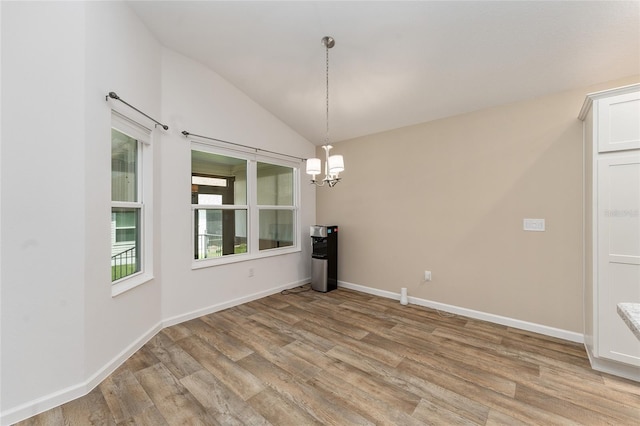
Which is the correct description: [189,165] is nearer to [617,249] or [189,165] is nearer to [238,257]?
[238,257]

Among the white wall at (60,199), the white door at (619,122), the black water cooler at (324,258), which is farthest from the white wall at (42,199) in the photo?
the white door at (619,122)

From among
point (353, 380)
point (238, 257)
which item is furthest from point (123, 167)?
point (353, 380)

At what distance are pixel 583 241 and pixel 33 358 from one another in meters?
4.64

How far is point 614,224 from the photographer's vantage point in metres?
2.08

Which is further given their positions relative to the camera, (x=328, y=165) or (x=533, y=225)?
(x=533, y=225)

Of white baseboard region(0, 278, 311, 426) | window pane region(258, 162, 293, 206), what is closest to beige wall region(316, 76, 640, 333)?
window pane region(258, 162, 293, 206)

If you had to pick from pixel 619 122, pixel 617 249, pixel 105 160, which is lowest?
pixel 617 249

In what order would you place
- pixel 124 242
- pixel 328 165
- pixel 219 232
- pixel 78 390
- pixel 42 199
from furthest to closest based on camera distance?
pixel 219 232 → pixel 124 242 → pixel 328 165 → pixel 78 390 → pixel 42 199

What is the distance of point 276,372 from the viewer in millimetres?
2135

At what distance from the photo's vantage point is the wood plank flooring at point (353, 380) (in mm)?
1675

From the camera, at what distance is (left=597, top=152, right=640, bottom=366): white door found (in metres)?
2.00

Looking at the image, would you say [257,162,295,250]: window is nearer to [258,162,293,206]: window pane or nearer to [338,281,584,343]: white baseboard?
[258,162,293,206]: window pane

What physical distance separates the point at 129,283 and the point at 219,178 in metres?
1.70

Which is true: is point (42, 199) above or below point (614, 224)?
above
